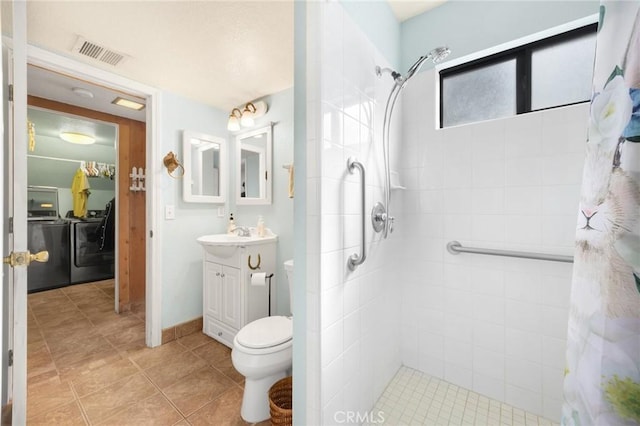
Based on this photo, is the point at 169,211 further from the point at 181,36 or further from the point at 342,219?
the point at 342,219

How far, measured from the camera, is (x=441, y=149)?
5.56 ft

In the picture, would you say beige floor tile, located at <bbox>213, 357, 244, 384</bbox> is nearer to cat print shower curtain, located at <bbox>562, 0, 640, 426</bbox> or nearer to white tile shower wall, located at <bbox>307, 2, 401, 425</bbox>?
white tile shower wall, located at <bbox>307, 2, 401, 425</bbox>

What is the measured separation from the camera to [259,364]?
1361 mm

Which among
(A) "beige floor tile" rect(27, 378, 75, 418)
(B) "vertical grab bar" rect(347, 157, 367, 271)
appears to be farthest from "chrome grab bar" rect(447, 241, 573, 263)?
(A) "beige floor tile" rect(27, 378, 75, 418)

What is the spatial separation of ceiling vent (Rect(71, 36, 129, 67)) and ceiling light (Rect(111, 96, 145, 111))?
705 millimetres

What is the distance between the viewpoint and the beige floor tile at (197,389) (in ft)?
5.01

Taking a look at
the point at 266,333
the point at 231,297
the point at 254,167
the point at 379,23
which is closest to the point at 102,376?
the point at 231,297

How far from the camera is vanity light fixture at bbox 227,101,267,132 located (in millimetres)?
2389

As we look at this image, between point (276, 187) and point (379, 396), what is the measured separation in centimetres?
170

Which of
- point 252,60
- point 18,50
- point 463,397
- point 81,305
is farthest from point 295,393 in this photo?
point 81,305

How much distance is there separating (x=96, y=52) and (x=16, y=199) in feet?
3.88

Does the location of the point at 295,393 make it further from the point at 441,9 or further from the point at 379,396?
the point at 441,9

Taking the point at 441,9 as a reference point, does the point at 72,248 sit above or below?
below

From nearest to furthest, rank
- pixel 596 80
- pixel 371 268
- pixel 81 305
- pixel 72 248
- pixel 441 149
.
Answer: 1. pixel 596 80
2. pixel 371 268
3. pixel 441 149
4. pixel 81 305
5. pixel 72 248
